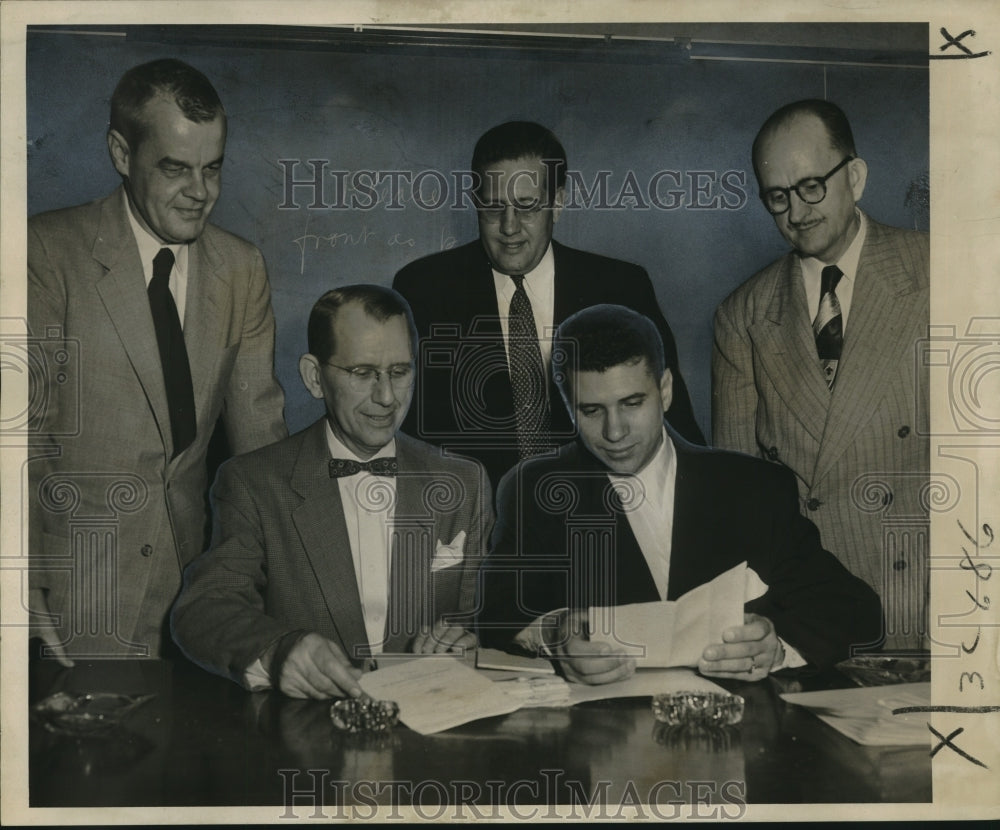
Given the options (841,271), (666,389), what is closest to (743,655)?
(666,389)

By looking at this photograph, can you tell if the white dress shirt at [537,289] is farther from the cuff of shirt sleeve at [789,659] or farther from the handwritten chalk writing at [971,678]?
the handwritten chalk writing at [971,678]

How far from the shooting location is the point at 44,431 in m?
4.46

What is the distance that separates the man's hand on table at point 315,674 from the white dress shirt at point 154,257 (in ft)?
4.39

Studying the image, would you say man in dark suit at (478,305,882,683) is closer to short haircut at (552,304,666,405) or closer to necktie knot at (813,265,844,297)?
short haircut at (552,304,666,405)

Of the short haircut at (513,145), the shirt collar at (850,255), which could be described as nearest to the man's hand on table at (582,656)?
the shirt collar at (850,255)

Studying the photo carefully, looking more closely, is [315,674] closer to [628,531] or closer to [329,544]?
[329,544]

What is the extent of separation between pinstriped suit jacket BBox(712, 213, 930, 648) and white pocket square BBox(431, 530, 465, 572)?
1.10 m

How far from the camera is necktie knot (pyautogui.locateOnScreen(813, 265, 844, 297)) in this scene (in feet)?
14.9

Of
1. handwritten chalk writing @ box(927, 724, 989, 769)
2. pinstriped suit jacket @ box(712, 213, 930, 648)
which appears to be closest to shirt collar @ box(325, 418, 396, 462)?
pinstriped suit jacket @ box(712, 213, 930, 648)

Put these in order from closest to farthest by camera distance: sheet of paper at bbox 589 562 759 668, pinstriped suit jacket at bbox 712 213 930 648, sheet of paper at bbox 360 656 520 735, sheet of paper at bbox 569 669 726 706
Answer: sheet of paper at bbox 360 656 520 735 → sheet of paper at bbox 569 669 726 706 → sheet of paper at bbox 589 562 759 668 → pinstriped suit jacket at bbox 712 213 930 648

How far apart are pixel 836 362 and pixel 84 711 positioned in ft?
10.5

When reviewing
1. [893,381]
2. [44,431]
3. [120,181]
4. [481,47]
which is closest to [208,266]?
[120,181]

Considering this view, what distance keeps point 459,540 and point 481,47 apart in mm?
1933

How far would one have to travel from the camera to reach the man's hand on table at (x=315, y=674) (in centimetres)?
424
